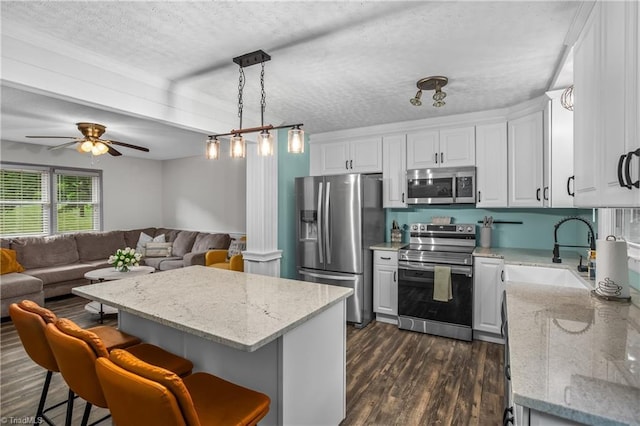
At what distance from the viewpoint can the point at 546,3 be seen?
5.43ft

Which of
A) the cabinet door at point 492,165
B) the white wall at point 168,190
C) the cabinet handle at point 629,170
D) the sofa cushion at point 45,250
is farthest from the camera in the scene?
the white wall at point 168,190

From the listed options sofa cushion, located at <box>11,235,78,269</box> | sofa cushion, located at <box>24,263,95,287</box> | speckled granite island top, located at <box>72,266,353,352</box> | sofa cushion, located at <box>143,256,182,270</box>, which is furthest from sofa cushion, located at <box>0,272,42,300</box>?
speckled granite island top, located at <box>72,266,353,352</box>

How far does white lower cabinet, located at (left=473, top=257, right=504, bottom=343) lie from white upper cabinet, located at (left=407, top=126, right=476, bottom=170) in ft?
Result: 3.69

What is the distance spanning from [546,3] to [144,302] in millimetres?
2614

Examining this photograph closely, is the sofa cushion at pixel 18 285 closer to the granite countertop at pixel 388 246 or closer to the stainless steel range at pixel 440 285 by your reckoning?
the granite countertop at pixel 388 246

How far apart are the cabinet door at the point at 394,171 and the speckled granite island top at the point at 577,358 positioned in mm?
2445

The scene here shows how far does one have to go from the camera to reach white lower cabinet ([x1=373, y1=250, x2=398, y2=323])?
377 centimetres

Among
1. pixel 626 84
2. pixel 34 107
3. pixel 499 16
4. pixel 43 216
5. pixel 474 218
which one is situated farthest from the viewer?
pixel 43 216

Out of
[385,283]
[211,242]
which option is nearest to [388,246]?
[385,283]

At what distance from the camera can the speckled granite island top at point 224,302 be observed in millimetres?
1425

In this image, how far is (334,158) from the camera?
444 centimetres

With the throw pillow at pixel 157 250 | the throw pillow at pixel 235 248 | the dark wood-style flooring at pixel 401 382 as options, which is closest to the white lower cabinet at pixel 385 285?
the dark wood-style flooring at pixel 401 382

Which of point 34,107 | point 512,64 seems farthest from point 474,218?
point 34,107

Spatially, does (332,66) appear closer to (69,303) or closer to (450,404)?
(450,404)
